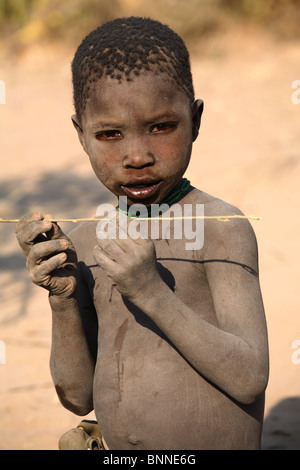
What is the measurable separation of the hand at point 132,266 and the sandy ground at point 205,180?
2175 millimetres

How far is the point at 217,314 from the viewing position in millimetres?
2164

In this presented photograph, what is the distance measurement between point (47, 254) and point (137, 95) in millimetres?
575

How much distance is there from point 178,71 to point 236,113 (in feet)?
25.9

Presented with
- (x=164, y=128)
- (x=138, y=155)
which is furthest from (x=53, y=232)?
(x=164, y=128)

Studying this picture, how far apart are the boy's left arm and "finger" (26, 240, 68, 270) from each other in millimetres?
141

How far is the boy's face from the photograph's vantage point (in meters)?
2.09

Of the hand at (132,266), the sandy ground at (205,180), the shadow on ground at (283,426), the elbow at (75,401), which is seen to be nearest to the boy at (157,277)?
the hand at (132,266)

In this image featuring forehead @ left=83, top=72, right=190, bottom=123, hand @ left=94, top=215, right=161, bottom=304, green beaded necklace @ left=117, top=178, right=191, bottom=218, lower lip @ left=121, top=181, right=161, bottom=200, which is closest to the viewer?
hand @ left=94, top=215, right=161, bottom=304

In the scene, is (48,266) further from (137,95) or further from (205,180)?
(205,180)

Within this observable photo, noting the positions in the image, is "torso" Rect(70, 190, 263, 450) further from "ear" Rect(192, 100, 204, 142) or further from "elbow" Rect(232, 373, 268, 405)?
"ear" Rect(192, 100, 204, 142)

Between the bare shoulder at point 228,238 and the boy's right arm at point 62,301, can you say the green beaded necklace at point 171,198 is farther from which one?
the boy's right arm at point 62,301

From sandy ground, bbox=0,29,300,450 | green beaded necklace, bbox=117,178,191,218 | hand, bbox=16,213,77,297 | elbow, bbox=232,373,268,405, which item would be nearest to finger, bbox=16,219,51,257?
hand, bbox=16,213,77,297

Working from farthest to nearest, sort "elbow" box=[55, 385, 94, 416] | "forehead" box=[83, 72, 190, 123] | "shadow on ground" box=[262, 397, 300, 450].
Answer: "shadow on ground" box=[262, 397, 300, 450] < "elbow" box=[55, 385, 94, 416] < "forehead" box=[83, 72, 190, 123]

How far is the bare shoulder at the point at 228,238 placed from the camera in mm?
2199
